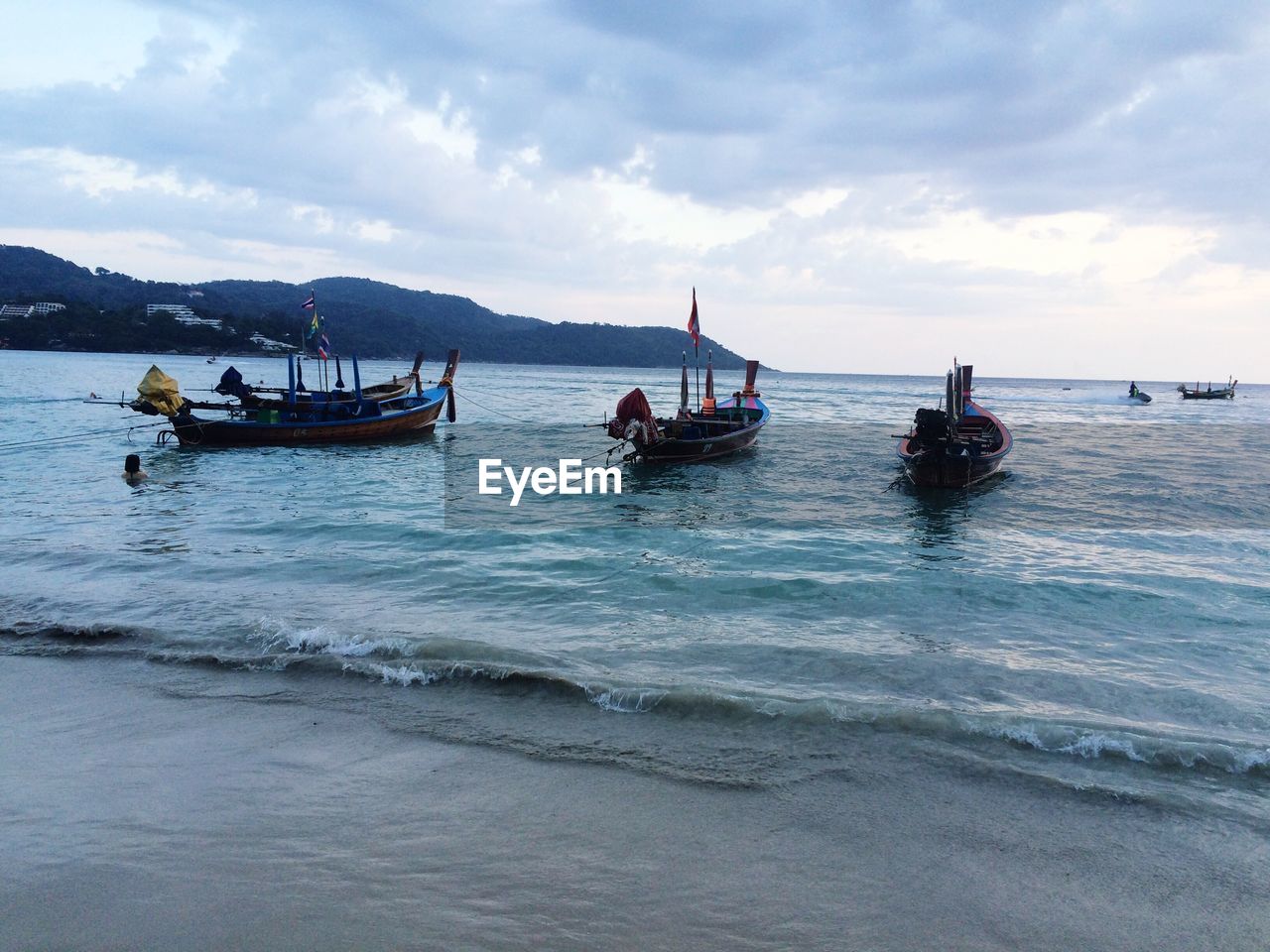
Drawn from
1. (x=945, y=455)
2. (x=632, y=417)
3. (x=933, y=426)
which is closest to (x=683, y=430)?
(x=632, y=417)

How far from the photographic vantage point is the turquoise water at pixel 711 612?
7.00 meters

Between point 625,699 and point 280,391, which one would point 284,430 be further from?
point 625,699

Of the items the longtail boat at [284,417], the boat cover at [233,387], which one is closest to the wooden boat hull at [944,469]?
the longtail boat at [284,417]

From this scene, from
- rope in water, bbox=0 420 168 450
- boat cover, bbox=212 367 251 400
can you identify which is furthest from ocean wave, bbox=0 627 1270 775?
rope in water, bbox=0 420 168 450

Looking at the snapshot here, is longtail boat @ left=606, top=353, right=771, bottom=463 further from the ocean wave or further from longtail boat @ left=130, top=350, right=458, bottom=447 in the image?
the ocean wave

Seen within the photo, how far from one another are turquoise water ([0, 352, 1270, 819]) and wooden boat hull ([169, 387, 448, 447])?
23.4 ft

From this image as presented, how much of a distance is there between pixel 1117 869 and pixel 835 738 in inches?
90.1

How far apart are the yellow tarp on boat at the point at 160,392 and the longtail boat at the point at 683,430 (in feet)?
56.6

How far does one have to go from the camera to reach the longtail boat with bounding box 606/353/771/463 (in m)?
26.5

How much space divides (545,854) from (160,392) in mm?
30977

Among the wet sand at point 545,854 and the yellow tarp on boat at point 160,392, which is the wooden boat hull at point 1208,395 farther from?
the wet sand at point 545,854

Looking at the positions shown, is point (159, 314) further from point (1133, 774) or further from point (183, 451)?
point (1133, 774)

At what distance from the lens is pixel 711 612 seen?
11203 mm

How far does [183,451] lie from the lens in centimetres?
3152
